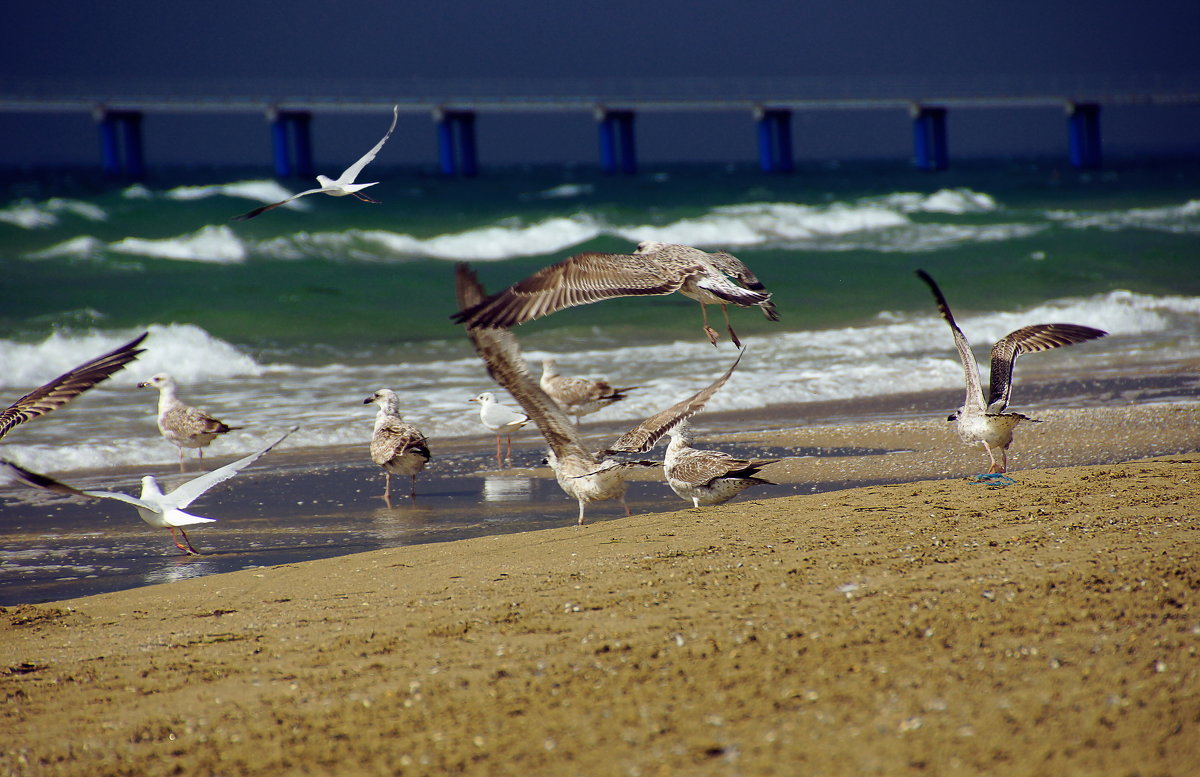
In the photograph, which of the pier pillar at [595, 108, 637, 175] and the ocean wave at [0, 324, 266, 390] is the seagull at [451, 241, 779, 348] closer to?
→ the ocean wave at [0, 324, 266, 390]

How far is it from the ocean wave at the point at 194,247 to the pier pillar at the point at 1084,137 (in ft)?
166

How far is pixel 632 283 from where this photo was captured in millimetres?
5926

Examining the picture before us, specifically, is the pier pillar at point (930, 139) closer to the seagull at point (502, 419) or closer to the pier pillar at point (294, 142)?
the pier pillar at point (294, 142)

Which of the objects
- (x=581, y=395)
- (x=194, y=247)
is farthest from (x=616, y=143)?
(x=581, y=395)

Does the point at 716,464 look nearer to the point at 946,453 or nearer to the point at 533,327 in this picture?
the point at 946,453

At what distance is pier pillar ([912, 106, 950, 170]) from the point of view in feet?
194

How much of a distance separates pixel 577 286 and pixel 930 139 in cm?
5711

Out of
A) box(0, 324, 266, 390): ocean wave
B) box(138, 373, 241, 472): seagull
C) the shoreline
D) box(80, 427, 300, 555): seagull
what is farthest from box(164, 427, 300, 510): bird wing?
box(0, 324, 266, 390): ocean wave

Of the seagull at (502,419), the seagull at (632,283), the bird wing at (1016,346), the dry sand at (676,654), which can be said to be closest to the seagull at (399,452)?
the seagull at (502,419)

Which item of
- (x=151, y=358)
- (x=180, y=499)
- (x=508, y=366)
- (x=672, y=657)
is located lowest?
(x=672, y=657)

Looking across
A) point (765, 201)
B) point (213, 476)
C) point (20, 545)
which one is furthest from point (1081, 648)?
point (765, 201)

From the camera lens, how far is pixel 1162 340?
535 inches

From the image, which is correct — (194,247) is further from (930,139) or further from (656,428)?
(930,139)

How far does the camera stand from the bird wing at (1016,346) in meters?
6.44
